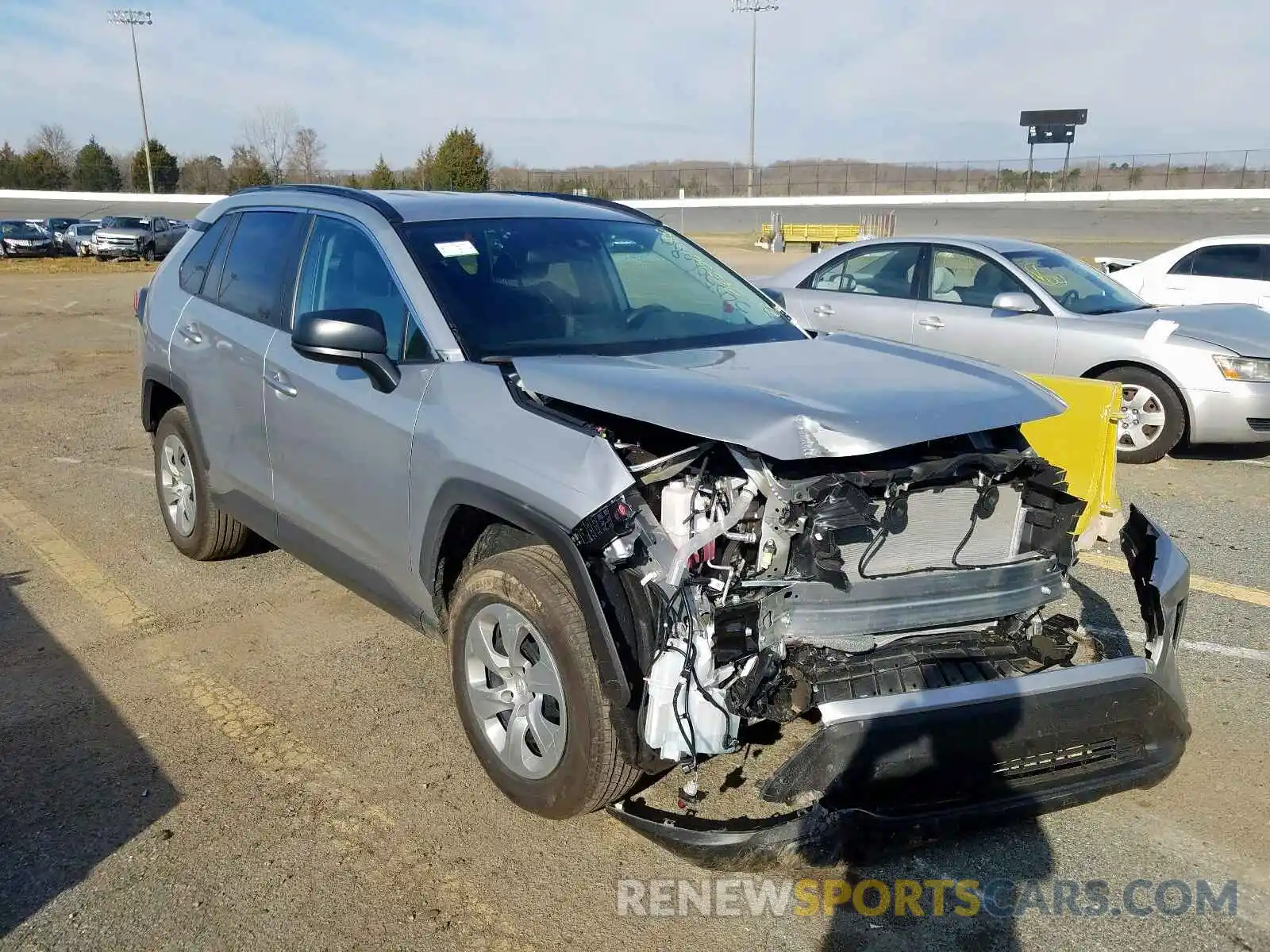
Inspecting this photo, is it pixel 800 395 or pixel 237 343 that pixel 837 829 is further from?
pixel 237 343

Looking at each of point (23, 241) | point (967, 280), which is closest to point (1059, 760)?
point (967, 280)

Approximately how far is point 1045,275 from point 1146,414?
1.42 meters

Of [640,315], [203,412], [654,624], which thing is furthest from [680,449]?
[203,412]

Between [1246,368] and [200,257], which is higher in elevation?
[200,257]

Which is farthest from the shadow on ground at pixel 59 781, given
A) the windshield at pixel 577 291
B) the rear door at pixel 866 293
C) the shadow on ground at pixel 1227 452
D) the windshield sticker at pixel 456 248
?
the shadow on ground at pixel 1227 452

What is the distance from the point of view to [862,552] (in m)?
3.04

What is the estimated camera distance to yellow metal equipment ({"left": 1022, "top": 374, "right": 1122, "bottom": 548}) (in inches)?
155

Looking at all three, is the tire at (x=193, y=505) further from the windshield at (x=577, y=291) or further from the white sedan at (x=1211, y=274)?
the white sedan at (x=1211, y=274)

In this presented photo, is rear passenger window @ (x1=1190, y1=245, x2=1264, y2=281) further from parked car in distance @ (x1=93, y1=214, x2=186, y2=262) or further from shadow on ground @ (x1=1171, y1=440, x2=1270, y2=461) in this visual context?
parked car in distance @ (x1=93, y1=214, x2=186, y2=262)

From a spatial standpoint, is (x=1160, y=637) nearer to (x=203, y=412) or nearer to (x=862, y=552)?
(x=862, y=552)

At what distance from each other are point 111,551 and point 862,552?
4.52 m

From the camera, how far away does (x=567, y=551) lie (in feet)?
9.53
